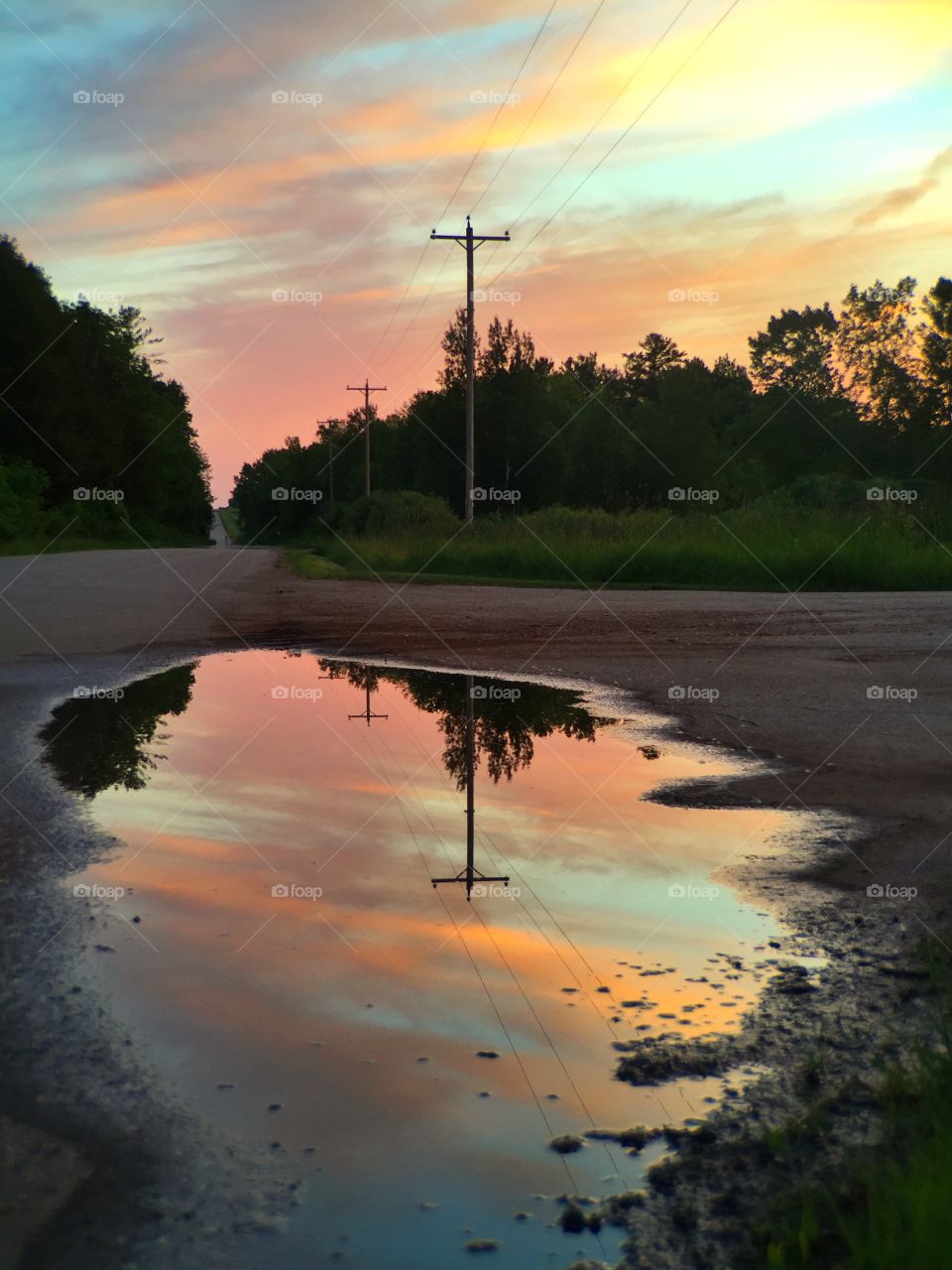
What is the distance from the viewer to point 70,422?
74.3 m

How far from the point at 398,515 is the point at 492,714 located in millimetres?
40383

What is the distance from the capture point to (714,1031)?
3.50 m

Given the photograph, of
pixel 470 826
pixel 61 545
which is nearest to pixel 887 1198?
pixel 470 826

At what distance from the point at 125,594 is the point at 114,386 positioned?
74.6 m

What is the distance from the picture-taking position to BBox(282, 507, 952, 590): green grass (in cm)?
2678

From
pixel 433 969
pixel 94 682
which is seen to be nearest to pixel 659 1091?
pixel 433 969

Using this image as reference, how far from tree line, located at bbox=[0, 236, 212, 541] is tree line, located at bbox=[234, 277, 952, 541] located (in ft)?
43.4

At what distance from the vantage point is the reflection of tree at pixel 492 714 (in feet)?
25.6

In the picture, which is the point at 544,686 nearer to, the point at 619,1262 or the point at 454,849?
the point at 454,849

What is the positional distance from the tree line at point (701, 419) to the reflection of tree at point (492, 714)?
168 feet

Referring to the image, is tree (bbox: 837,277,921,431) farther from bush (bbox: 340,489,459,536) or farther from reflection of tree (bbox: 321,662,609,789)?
reflection of tree (bbox: 321,662,609,789)

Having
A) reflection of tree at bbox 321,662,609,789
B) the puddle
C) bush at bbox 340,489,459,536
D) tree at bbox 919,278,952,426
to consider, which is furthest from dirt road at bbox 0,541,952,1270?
tree at bbox 919,278,952,426

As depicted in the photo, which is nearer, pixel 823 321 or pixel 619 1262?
pixel 619 1262

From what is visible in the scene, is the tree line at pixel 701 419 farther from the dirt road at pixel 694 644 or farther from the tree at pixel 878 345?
the dirt road at pixel 694 644
